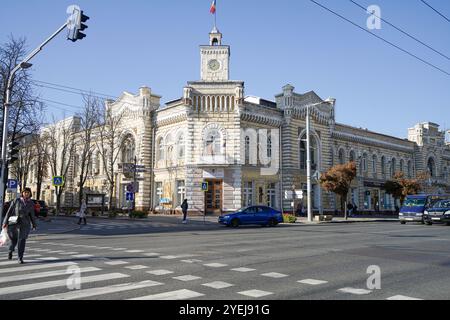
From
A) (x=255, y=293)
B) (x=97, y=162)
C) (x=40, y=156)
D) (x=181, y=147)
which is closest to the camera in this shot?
(x=255, y=293)

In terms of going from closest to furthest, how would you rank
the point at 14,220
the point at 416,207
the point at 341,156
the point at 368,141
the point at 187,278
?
the point at 187,278 < the point at 14,220 < the point at 416,207 < the point at 341,156 < the point at 368,141

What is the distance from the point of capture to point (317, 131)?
44938 millimetres

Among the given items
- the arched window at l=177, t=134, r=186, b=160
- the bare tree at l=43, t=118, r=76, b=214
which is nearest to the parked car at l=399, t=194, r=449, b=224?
the arched window at l=177, t=134, r=186, b=160

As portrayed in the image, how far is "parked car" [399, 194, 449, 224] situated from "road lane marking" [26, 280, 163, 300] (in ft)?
88.7

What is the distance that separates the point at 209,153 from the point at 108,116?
13.6 meters

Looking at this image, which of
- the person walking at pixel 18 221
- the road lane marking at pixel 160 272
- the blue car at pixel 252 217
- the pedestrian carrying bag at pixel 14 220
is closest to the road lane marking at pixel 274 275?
the road lane marking at pixel 160 272

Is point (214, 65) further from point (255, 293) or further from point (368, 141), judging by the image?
point (255, 293)

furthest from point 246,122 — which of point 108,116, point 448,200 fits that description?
point 448,200

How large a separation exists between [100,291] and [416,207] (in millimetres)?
28902

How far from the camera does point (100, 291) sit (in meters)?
6.47

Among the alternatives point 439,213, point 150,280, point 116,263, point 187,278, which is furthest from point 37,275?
point 439,213

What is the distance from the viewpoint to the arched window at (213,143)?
3731cm

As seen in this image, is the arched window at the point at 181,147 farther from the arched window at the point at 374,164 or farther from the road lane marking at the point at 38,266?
the road lane marking at the point at 38,266

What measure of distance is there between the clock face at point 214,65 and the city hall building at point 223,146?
0.10m
